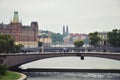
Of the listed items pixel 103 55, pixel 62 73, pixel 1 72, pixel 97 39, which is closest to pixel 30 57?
pixel 62 73

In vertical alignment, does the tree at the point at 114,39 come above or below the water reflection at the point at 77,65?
above

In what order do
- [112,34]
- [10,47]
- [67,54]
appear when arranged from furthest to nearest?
[112,34] → [10,47] → [67,54]

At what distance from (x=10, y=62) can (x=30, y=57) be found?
451cm

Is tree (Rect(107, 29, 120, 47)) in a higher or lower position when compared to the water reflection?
higher

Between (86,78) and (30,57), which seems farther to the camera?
(30,57)

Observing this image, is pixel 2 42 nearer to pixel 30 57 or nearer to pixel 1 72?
pixel 30 57

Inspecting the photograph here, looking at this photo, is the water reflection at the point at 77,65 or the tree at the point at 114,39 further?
the tree at the point at 114,39

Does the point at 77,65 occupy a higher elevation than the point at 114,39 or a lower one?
lower

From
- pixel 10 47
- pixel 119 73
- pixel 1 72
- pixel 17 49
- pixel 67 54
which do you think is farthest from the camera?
pixel 17 49

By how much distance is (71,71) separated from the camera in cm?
8300

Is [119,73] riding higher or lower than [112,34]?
lower

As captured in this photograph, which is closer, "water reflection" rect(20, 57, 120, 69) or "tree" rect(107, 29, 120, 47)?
"water reflection" rect(20, 57, 120, 69)

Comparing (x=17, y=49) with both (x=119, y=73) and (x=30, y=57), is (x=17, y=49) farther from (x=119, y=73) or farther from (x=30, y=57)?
(x=119, y=73)

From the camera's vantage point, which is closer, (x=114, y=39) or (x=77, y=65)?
(x=77, y=65)
